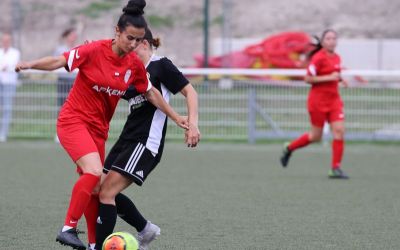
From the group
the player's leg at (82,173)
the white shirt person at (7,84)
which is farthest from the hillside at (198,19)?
the player's leg at (82,173)

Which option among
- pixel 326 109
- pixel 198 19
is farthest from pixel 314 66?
pixel 198 19

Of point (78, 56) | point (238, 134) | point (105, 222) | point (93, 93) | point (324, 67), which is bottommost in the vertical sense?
point (105, 222)

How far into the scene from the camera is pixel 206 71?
15203mm

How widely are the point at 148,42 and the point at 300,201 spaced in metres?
3.22

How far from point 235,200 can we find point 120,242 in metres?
3.30

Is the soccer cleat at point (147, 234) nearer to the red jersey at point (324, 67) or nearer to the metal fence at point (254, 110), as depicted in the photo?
the red jersey at point (324, 67)

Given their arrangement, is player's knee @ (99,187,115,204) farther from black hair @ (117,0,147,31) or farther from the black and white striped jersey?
black hair @ (117,0,147,31)

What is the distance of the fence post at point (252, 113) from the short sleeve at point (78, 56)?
9.57m

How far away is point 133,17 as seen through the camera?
240 inches

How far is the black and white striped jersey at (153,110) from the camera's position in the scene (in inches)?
255

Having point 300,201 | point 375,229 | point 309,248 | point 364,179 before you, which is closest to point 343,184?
point 364,179

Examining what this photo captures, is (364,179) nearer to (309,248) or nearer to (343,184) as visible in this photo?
(343,184)

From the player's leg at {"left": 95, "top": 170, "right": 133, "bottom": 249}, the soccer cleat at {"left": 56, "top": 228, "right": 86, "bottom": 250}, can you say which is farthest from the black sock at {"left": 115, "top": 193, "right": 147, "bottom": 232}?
the soccer cleat at {"left": 56, "top": 228, "right": 86, "bottom": 250}

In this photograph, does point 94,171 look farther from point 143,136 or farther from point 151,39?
point 151,39
